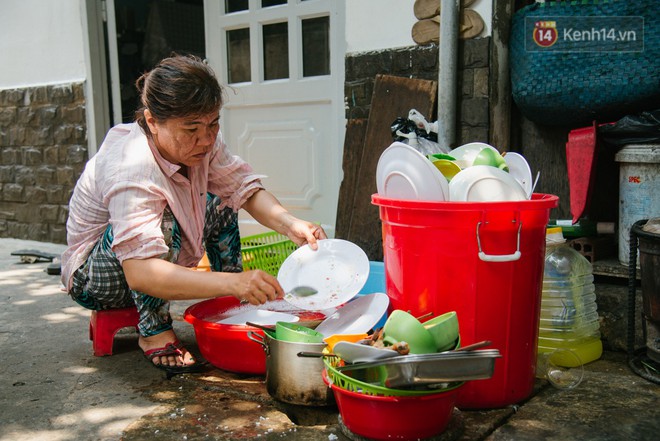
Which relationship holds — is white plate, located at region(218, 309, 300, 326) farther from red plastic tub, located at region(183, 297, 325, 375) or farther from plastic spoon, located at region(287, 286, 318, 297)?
plastic spoon, located at region(287, 286, 318, 297)

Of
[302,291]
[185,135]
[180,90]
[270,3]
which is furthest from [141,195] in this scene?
[270,3]

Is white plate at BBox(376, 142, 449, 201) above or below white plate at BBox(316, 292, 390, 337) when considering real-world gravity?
above

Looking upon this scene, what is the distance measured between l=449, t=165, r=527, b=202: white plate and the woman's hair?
2.84ft

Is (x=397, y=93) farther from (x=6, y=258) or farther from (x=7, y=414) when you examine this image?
(x=6, y=258)

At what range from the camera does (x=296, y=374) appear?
1.88m

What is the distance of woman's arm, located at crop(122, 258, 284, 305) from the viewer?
1838 millimetres

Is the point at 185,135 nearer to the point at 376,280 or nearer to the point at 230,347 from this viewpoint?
the point at 230,347

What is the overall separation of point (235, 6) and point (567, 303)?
308 centimetres

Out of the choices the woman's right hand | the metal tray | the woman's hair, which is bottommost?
the metal tray

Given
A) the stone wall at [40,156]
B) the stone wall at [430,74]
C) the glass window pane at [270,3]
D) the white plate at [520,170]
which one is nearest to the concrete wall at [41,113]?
the stone wall at [40,156]

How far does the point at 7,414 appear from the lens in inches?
77.5

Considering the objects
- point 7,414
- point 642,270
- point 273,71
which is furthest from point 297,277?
point 273,71

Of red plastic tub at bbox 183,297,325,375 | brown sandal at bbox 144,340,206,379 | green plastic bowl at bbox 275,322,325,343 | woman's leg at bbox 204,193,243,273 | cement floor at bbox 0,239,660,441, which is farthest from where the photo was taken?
woman's leg at bbox 204,193,243,273

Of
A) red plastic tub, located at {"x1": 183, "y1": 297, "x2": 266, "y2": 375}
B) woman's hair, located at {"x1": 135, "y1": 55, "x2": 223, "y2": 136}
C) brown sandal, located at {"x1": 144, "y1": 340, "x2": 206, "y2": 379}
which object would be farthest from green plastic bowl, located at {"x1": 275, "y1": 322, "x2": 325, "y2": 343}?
woman's hair, located at {"x1": 135, "y1": 55, "x2": 223, "y2": 136}
